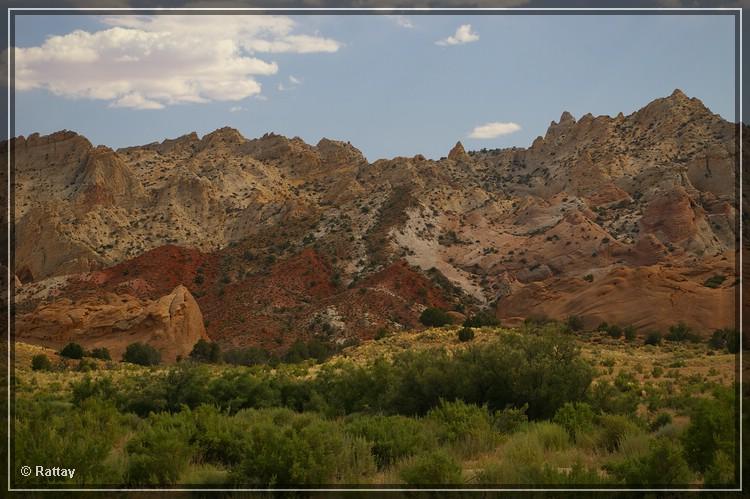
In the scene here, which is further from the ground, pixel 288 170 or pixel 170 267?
pixel 288 170

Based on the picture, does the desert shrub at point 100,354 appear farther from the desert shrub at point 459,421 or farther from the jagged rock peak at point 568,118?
the jagged rock peak at point 568,118

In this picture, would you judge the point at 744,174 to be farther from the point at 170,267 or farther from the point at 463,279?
the point at 170,267

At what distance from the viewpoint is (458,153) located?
411 feet

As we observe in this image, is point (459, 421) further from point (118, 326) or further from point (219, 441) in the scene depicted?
point (118, 326)

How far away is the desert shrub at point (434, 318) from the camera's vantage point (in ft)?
195

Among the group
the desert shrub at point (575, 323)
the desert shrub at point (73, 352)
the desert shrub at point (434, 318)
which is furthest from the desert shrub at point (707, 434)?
the desert shrub at point (434, 318)

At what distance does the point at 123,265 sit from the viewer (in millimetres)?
78625

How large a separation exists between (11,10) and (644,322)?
46.6 m

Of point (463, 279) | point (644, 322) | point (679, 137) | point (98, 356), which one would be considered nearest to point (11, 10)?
point (98, 356)

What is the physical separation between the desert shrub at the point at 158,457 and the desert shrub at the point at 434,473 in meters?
3.48

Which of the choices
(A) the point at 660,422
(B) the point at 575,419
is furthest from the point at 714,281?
(B) the point at 575,419

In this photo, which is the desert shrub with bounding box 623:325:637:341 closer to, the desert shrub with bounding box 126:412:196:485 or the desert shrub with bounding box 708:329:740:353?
the desert shrub with bounding box 708:329:740:353

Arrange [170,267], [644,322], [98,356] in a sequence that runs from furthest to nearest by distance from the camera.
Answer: [170,267] → [644,322] → [98,356]

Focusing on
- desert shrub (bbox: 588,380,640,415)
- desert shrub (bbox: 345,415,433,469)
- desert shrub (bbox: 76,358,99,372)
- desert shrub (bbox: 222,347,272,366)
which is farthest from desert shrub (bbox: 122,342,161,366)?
desert shrub (bbox: 345,415,433,469)
